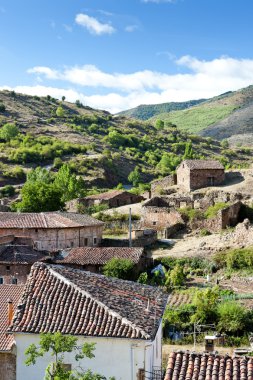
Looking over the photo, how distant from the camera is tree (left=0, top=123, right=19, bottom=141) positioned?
97812 mm

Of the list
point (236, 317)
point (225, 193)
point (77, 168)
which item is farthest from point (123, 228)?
point (77, 168)

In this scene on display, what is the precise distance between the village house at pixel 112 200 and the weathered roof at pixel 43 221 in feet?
35.3

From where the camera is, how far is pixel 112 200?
5188 cm

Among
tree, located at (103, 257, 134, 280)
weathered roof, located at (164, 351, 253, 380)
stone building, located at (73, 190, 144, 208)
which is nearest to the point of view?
weathered roof, located at (164, 351, 253, 380)

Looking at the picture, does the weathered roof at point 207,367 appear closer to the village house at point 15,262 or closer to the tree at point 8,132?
the village house at point 15,262

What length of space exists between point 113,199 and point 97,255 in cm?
1847

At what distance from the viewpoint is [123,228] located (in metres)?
43.7

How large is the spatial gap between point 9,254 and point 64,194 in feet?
84.3

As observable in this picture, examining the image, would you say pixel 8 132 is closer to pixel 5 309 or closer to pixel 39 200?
pixel 39 200

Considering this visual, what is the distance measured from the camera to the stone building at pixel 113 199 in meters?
51.4

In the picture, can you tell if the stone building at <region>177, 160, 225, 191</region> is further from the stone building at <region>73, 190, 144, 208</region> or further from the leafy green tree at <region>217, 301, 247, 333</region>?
the leafy green tree at <region>217, 301, 247, 333</region>

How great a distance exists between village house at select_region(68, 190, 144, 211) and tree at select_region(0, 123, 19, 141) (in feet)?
160

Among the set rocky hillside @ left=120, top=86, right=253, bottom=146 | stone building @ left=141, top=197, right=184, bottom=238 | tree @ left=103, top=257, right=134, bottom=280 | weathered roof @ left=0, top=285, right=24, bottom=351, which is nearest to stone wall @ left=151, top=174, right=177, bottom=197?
stone building @ left=141, top=197, right=184, bottom=238

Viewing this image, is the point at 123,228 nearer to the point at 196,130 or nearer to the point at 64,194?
the point at 64,194
